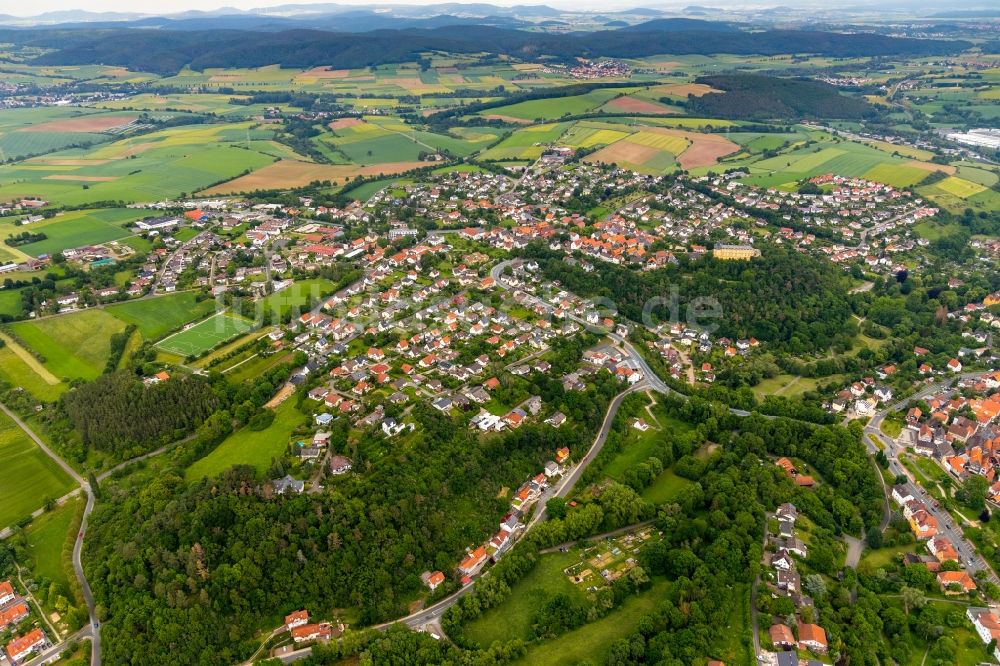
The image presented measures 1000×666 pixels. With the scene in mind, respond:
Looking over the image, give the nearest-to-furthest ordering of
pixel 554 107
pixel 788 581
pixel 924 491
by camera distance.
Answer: pixel 788 581
pixel 924 491
pixel 554 107

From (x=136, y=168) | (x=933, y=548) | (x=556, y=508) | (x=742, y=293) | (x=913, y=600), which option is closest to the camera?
(x=913, y=600)

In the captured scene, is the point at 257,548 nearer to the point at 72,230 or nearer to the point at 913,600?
the point at 913,600

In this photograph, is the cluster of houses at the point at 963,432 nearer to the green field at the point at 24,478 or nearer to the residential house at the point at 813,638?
the residential house at the point at 813,638

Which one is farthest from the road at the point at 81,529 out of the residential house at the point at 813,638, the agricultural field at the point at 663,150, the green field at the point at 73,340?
the agricultural field at the point at 663,150

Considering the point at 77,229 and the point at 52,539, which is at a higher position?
the point at 77,229

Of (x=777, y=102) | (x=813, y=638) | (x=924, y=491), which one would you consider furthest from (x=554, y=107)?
(x=813, y=638)

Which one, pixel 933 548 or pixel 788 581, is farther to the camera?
pixel 933 548

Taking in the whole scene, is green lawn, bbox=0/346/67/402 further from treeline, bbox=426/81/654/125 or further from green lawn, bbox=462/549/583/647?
treeline, bbox=426/81/654/125
